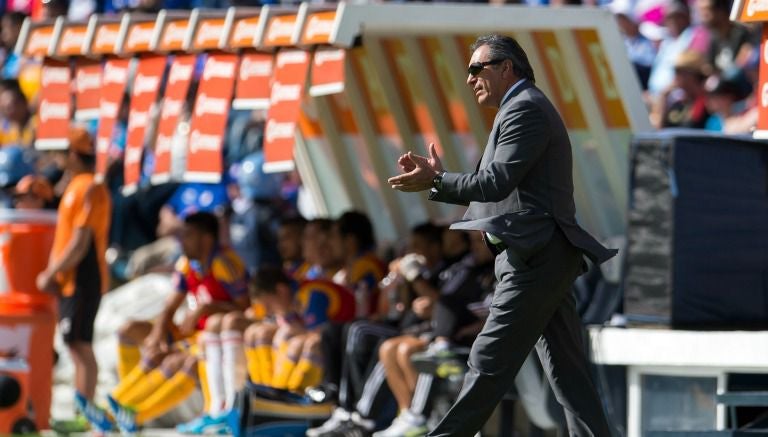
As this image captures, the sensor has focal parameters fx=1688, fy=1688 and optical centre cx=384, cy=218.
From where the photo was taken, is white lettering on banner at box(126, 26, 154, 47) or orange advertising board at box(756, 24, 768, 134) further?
white lettering on banner at box(126, 26, 154, 47)

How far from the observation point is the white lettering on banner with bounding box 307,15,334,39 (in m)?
9.95

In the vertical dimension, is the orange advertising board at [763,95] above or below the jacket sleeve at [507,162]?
above

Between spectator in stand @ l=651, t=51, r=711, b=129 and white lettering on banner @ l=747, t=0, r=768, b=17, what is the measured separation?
13.7 ft

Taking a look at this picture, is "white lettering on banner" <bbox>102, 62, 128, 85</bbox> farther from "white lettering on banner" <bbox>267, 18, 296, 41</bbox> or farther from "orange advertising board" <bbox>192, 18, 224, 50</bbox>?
"white lettering on banner" <bbox>267, 18, 296, 41</bbox>

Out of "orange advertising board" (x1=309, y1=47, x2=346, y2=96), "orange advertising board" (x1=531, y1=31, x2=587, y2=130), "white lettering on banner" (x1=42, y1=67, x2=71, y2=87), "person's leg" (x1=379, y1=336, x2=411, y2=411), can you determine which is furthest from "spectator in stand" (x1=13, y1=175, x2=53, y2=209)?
"orange advertising board" (x1=531, y1=31, x2=587, y2=130)

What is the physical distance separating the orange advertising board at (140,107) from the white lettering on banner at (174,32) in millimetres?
331

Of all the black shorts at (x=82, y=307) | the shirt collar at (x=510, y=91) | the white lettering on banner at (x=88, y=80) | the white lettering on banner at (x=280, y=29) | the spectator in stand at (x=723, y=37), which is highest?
the spectator in stand at (x=723, y=37)

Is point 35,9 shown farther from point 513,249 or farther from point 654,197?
point 513,249

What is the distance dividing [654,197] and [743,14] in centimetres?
153

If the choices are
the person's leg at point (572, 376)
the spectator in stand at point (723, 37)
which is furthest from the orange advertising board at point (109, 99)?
the person's leg at point (572, 376)

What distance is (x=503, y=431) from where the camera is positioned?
33.1ft

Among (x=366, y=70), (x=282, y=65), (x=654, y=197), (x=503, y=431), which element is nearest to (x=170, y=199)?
(x=366, y=70)

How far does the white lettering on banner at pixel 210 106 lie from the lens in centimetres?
1099

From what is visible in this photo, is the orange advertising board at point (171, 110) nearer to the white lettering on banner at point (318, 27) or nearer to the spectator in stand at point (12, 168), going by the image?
the white lettering on banner at point (318, 27)
